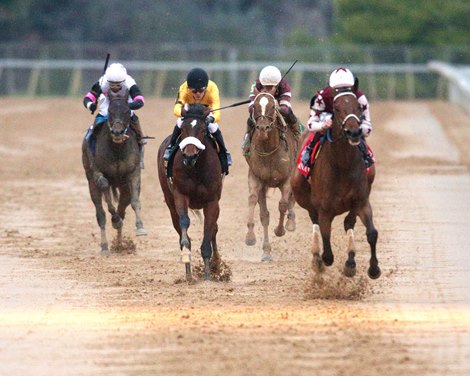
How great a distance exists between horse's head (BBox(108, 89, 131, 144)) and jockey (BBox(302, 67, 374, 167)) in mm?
3330

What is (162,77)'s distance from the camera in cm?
4962

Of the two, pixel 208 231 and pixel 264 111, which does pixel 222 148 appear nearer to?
pixel 208 231

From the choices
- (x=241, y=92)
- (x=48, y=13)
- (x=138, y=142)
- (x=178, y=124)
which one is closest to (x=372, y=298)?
(x=178, y=124)

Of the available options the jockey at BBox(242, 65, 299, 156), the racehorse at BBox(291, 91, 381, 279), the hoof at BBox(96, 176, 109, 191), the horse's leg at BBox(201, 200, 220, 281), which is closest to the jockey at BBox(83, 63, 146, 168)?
the hoof at BBox(96, 176, 109, 191)

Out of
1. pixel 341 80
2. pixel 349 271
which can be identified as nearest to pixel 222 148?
pixel 341 80

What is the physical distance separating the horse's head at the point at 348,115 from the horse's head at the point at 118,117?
3893 millimetres

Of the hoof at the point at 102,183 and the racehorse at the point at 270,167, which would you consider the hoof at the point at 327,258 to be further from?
the hoof at the point at 102,183

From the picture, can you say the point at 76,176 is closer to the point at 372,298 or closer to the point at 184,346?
the point at 372,298

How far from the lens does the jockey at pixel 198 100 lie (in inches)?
487

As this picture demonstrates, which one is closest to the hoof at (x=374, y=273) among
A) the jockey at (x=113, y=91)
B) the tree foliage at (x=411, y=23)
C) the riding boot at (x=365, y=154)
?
the riding boot at (x=365, y=154)

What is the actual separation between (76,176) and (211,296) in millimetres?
12776

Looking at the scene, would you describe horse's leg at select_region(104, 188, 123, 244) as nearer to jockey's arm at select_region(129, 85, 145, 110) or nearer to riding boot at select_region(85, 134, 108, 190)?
riding boot at select_region(85, 134, 108, 190)

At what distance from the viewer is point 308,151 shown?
1171cm

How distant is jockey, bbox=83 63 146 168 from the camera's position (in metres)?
14.6
